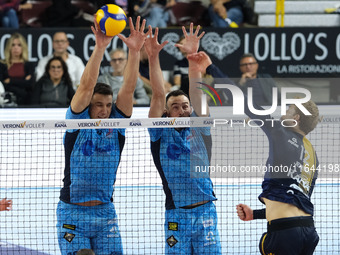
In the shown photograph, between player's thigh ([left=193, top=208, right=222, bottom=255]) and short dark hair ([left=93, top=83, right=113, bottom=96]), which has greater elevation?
short dark hair ([left=93, top=83, right=113, bottom=96])

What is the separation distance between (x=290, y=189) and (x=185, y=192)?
108 centimetres

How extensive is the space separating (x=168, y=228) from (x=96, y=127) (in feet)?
4.16

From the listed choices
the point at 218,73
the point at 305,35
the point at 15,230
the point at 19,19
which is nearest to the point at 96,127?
the point at 15,230

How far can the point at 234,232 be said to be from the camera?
9.82 m

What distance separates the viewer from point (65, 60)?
13.2 meters

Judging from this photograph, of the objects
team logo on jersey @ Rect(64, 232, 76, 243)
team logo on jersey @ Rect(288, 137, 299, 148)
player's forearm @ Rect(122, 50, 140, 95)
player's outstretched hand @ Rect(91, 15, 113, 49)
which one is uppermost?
player's outstretched hand @ Rect(91, 15, 113, 49)

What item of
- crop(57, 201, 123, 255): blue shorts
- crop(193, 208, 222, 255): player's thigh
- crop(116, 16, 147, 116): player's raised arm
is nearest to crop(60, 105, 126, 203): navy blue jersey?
crop(57, 201, 123, 255): blue shorts

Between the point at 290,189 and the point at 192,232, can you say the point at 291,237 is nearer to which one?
the point at 290,189

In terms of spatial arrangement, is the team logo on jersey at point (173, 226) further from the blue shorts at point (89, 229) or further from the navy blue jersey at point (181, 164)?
the blue shorts at point (89, 229)

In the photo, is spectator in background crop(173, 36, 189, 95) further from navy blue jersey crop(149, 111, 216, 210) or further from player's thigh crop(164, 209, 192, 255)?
player's thigh crop(164, 209, 192, 255)

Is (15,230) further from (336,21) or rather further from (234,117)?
(336,21)

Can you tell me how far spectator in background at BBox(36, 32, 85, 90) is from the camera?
12.8 meters

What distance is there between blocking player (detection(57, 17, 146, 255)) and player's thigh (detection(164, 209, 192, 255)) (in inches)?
20.5

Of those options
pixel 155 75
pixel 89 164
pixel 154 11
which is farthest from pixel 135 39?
pixel 154 11
